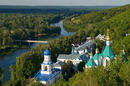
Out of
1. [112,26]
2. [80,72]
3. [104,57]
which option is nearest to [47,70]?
[80,72]

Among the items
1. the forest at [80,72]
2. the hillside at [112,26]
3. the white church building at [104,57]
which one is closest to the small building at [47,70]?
the forest at [80,72]

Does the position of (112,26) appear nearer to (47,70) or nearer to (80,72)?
(47,70)

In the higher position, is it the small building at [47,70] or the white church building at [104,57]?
the white church building at [104,57]

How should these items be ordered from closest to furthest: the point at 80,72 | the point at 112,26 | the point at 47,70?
the point at 80,72
the point at 47,70
the point at 112,26

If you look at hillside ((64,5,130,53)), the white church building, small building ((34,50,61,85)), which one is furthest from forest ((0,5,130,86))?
the white church building

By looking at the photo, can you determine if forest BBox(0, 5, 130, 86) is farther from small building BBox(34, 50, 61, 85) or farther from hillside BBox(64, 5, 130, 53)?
small building BBox(34, 50, 61, 85)

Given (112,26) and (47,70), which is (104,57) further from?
(112,26)

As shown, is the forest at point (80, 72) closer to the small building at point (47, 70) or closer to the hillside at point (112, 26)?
the hillside at point (112, 26)

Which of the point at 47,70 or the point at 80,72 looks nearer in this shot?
the point at 80,72

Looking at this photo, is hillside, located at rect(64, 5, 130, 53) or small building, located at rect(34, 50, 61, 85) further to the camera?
hillside, located at rect(64, 5, 130, 53)

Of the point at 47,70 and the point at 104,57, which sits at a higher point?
the point at 104,57

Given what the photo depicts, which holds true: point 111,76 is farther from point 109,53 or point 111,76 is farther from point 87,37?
point 87,37

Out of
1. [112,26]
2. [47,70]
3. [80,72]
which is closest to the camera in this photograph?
[80,72]

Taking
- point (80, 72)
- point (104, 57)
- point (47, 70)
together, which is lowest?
point (47, 70)
